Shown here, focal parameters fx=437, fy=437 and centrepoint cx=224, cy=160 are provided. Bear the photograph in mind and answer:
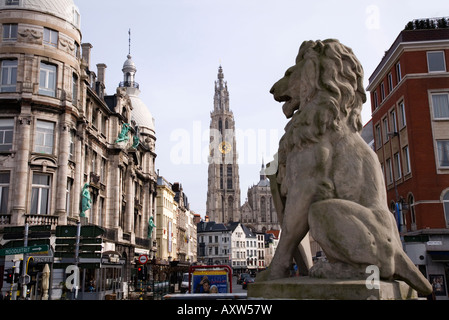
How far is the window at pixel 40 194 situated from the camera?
79.4 feet

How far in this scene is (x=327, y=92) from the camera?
14.0 feet

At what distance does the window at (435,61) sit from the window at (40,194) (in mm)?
24079

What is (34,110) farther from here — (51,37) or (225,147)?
(225,147)

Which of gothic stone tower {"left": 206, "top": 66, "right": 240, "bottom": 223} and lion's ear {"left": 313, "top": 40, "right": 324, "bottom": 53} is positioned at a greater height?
gothic stone tower {"left": 206, "top": 66, "right": 240, "bottom": 223}

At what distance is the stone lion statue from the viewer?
12.5 feet

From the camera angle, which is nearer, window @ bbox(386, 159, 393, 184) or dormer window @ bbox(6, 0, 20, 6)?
dormer window @ bbox(6, 0, 20, 6)

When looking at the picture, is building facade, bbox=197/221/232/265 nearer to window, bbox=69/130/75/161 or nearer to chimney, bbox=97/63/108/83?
chimney, bbox=97/63/108/83

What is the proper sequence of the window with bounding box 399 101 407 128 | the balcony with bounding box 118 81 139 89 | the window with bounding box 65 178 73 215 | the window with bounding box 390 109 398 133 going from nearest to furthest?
the window with bounding box 65 178 73 215, the window with bounding box 399 101 407 128, the window with bounding box 390 109 398 133, the balcony with bounding box 118 81 139 89

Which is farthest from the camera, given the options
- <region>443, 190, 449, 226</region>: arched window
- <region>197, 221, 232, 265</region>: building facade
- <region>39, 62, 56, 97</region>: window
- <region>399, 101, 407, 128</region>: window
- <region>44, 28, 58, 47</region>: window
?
<region>197, 221, 232, 265</region>: building facade

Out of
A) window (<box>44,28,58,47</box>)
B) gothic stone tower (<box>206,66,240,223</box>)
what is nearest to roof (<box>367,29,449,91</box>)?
window (<box>44,28,58,47</box>)

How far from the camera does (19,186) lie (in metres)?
23.5

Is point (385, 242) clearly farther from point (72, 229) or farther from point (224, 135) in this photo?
point (224, 135)

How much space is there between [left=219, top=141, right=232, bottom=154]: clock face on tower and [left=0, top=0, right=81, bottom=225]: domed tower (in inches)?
5386
